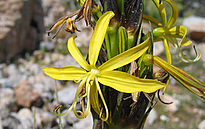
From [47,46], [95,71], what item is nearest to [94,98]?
[95,71]

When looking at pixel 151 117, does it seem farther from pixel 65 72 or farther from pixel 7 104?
pixel 65 72

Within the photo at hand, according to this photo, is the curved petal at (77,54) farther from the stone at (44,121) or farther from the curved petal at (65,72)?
the stone at (44,121)

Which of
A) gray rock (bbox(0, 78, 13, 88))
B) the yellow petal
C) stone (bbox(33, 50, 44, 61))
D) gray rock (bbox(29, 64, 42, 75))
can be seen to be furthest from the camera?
stone (bbox(33, 50, 44, 61))

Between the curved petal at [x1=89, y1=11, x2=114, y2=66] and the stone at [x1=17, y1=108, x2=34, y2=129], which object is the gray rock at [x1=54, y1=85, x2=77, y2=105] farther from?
the curved petal at [x1=89, y1=11, x2=114, y2=66]

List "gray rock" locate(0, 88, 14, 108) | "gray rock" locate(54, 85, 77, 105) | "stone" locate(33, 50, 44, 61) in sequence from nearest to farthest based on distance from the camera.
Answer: "gray rock" locate(0, 88, 14, 108) < "gray rock" locate(54, 85, 77, 105) < "stone" locate(33, 50, 44, 61)

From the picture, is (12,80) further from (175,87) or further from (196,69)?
(196,69)

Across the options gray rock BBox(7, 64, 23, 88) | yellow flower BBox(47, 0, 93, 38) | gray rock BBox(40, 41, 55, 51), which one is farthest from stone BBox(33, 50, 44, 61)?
yellow flower BBox(47, 0, 93, 38)
